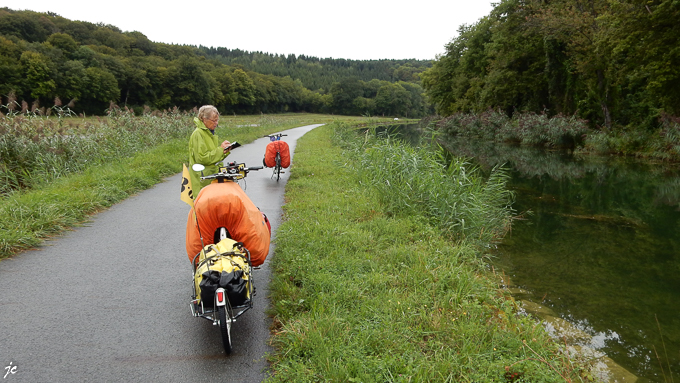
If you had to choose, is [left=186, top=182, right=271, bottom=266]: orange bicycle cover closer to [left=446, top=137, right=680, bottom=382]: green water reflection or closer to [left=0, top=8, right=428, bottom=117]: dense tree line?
[left=446, top=137, right=680, bottom=382]: green water reflection

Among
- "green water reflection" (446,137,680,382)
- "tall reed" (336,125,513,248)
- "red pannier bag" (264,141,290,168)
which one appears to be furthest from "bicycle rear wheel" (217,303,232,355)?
"red pannier bag" (264,141,290,168)

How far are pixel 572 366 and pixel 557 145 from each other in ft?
87.2

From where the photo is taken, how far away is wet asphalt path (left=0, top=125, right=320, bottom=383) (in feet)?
9.95

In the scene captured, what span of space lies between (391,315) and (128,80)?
2951 inches

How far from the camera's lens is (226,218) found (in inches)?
146

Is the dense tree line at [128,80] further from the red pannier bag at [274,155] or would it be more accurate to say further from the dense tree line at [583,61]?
the dense tree line at [583,61]

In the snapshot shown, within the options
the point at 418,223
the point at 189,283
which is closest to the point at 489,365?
the point at 189,283

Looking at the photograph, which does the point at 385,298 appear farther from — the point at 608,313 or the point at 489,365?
the point at 608,313

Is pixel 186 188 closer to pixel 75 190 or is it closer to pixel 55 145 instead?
pixel 75 190

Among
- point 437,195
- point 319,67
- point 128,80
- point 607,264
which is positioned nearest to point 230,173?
point 437,195

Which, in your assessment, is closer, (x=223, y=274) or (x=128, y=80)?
(x=223, y=274)

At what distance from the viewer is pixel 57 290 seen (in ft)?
13.7

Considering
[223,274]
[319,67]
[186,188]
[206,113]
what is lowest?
[223,274]

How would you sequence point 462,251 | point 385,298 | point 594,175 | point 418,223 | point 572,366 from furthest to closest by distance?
point 594,175, point 418,223, point 462,251, point 385,298, point 572,366
